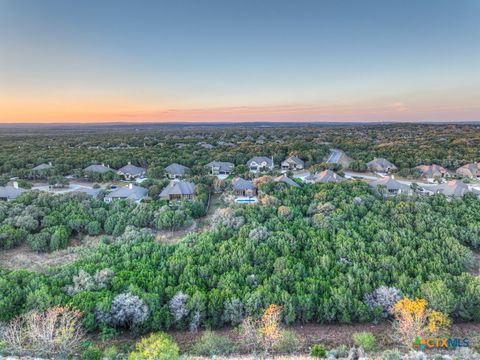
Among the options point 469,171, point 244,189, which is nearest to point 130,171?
→ point 244,189

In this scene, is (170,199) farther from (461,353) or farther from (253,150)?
(253,150)

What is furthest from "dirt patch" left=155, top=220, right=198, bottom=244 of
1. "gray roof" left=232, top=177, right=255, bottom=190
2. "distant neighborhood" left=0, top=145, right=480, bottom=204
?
"gray roof" left=232, top=177, right=255, bottom=190

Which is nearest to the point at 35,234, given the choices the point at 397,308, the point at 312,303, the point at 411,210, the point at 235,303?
the point at 235,303

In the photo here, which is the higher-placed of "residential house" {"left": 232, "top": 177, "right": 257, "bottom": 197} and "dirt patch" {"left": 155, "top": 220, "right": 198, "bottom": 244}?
"residential house" {"left": 232, "top": 177, "right": 257, "bottom": 197}

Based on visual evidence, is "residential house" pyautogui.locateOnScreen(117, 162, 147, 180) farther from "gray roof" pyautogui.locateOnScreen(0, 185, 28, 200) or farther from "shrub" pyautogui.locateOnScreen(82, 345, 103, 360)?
"shrub" pyautogui.locateOnScreen(82, 345, 103, 360)

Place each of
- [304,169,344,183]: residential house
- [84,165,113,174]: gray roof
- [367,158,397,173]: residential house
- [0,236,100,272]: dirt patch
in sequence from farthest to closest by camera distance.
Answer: [367,158,397,173]: residential house < [84,165,113,174]: gray roof < [304,169,344,183]: residential house < [0,236,100,272]: dirt patch

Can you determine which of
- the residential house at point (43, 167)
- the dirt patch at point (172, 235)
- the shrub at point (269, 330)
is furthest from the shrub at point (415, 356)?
the residential house at point (43, 167)

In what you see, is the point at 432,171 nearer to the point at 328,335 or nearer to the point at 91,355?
the point at 328,335
